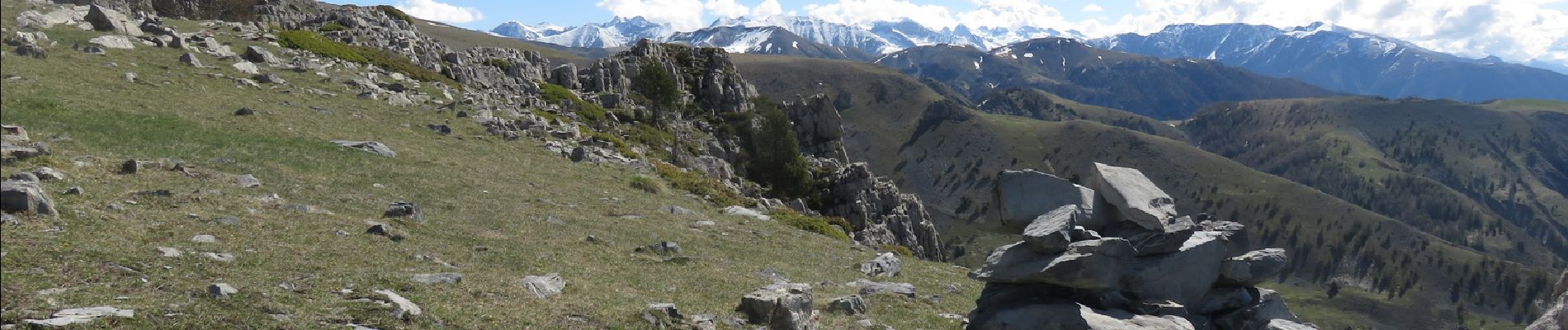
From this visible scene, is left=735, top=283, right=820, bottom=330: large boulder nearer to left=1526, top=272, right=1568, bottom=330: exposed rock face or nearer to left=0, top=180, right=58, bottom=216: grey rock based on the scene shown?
left=0, top=180, right=58, bottom=216: grey rock

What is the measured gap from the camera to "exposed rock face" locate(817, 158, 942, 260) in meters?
92.8

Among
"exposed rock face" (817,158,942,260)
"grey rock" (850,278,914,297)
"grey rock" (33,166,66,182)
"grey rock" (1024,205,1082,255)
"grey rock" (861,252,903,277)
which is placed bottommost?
"exposed rock face" (817,158,942,260)

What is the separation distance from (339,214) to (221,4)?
11215cm

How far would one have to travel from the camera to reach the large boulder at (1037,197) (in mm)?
24031

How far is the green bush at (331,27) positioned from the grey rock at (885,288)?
8085 cm

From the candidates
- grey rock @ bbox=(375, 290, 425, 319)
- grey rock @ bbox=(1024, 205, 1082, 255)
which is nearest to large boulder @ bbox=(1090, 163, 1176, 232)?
grey rock @ bbox=(1024, 205, 1082, 255)

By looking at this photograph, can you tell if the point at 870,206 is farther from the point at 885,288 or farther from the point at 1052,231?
the point at 1052,231

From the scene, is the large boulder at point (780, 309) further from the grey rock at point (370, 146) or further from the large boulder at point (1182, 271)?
the grey rock at point (370, 146)

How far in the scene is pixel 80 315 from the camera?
1161cm

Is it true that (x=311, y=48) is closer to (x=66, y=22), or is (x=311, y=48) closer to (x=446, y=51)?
(x=66, y=22)

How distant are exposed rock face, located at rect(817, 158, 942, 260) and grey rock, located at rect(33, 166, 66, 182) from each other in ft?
223

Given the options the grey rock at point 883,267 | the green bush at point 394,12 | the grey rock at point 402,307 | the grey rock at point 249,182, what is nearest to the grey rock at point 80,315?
the grey rock at point 402,307

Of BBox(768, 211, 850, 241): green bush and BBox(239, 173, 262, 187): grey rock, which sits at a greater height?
BBox(239, 173, 262, 187): grey rock

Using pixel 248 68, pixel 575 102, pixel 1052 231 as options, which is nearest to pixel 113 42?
pixel 248 68
